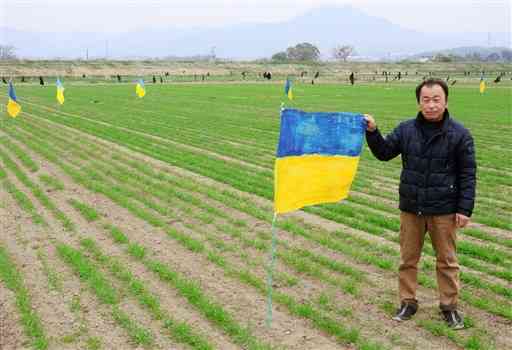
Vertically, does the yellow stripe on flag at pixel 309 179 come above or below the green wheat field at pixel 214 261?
above

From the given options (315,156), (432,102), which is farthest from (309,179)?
(432,102)

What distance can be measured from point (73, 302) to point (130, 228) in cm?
235

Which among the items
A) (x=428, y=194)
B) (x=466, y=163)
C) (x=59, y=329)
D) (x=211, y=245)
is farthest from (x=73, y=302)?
(x=466, y=163)

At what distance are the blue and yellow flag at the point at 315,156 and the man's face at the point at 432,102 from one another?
55 centimetres

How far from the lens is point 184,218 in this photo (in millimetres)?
7734

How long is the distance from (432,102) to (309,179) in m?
1.23

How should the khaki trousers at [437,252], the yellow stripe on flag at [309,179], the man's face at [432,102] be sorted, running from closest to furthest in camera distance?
1. the man's face at [432,102]
2. the khaki trousers at [437,252]
3. the yellow stripe on flag at [309,179]

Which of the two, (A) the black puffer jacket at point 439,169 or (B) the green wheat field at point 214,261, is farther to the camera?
(B) the green wheat field at point 214,261

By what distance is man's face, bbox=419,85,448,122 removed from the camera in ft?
13.3

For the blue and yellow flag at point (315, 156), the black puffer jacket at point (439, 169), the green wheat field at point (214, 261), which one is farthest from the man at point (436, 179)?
the green wheat field at point (214, 261)

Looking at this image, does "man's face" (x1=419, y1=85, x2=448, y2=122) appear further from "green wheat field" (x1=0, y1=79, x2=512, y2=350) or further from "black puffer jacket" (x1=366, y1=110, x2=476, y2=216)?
"green wheat field" (x1=0, y1=79, x2=512, y2=350)

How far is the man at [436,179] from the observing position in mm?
4152

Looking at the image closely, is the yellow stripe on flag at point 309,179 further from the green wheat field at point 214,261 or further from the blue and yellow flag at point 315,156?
the green wheat field at point 214,261

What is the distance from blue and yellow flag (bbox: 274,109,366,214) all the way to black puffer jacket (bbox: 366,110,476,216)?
1.59ft
